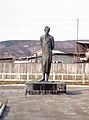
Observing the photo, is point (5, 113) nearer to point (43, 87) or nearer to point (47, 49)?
point (43, 87)

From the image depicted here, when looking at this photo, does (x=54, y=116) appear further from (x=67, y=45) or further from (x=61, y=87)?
(x=67, y=45)

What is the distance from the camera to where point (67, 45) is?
119750 millimetres

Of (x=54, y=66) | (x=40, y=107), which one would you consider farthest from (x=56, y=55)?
(x=40, y=107)

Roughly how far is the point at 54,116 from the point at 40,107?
1.80 meters

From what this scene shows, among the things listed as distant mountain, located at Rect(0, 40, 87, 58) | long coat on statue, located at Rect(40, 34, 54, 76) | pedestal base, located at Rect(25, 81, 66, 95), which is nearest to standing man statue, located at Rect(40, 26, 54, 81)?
long coat on statue, located at Rect(40, 34, 54, 76)

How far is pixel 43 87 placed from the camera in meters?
15.5

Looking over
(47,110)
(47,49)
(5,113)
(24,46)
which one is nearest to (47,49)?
(47,49)

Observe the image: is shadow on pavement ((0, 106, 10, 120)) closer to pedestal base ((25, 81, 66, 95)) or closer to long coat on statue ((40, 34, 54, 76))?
pedestal base ((25, 81, 66, 95))

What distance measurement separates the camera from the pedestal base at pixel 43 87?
51.0 ft

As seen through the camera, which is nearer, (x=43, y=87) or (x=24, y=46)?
(x=43, y=87)

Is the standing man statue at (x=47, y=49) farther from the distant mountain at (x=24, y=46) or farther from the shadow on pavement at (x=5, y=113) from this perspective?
the distant mountain at (x=24, y=46)

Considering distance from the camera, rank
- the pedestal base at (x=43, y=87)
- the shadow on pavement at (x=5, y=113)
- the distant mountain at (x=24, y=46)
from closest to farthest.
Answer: the shadow on pavement at (x=5, y=113) → the pedestal base at (x=43, y=87) → the distant mountain at (x=24, y=46)

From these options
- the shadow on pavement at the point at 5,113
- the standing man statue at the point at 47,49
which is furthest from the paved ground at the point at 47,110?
the standing man statue at the point at 47,49

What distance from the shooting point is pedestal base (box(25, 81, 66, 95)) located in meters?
15.6
